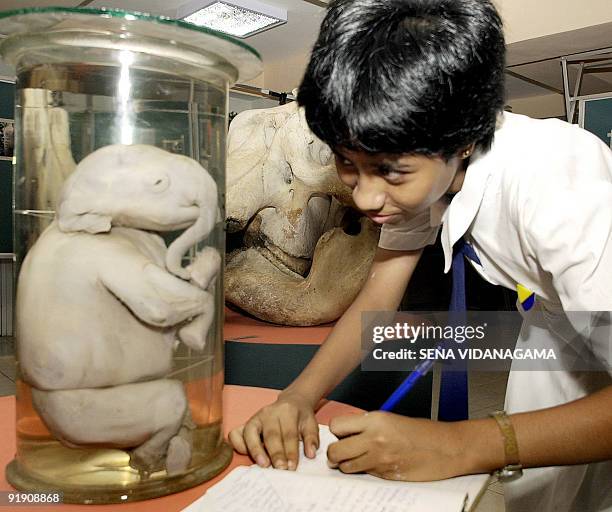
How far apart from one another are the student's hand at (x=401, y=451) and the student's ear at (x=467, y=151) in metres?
0.27

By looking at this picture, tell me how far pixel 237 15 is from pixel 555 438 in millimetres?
3884

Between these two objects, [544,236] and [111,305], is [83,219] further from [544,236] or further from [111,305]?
[544,236]

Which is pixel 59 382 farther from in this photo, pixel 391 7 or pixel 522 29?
pixel 522 29

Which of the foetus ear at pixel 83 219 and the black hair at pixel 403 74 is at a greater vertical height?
the black hair at pixel 403 74

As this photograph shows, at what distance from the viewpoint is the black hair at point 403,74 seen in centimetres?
58

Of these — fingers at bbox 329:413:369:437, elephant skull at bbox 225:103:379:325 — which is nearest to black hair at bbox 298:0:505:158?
fingers at bbox 329:413:369:437

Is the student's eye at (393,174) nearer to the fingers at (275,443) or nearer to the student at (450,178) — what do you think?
the student at (450,178)

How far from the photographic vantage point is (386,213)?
0.67 meters

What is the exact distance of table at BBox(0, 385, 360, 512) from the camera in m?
0.51

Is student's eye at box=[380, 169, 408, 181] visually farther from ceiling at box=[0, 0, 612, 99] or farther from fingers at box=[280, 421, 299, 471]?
ceiling at box=[0, 0, 612, 99]

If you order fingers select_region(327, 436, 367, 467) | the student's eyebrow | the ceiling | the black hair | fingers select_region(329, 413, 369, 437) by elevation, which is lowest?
fingers select_region(327, 436, 367, 467)

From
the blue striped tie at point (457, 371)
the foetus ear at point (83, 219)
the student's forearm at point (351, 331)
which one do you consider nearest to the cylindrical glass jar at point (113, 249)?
the foetus ear at point (83, 219)

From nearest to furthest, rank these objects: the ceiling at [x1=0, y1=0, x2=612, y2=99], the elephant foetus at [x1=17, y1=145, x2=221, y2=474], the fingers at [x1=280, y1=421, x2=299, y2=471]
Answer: the elephant foetus at [x1=17, y1=145, x2=221, y2=474], the fingers at [x1=280, y1=421, x2=299, y2=471], the ceiling at [x1=0, y1=0, x2=612, y2=99]

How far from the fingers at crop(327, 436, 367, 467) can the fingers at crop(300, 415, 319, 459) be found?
4 cm
